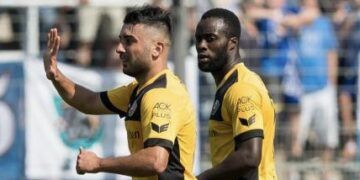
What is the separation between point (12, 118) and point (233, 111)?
4809mm

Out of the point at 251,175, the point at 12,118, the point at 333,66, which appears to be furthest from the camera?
the point at 333,66

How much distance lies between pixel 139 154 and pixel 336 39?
21.2 ft

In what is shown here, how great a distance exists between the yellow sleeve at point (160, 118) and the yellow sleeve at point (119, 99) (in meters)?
0.76

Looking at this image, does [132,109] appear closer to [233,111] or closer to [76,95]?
[233,111]

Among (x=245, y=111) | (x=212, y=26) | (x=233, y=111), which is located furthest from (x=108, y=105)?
(x=245, y=111)

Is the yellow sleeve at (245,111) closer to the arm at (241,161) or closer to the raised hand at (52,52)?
the arm at (241,161)

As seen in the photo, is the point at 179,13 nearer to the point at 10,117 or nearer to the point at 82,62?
the point at 82,62

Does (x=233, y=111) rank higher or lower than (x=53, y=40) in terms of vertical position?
lower

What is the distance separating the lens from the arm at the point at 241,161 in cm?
694

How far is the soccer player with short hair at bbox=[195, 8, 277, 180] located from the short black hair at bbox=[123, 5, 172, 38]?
46 cm

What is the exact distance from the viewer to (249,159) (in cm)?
693

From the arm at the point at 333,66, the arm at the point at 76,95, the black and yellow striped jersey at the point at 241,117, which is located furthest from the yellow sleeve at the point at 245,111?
the arm at the point at 333,66

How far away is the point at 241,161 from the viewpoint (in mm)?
6953

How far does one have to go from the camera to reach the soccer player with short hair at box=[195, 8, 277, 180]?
698 cm
